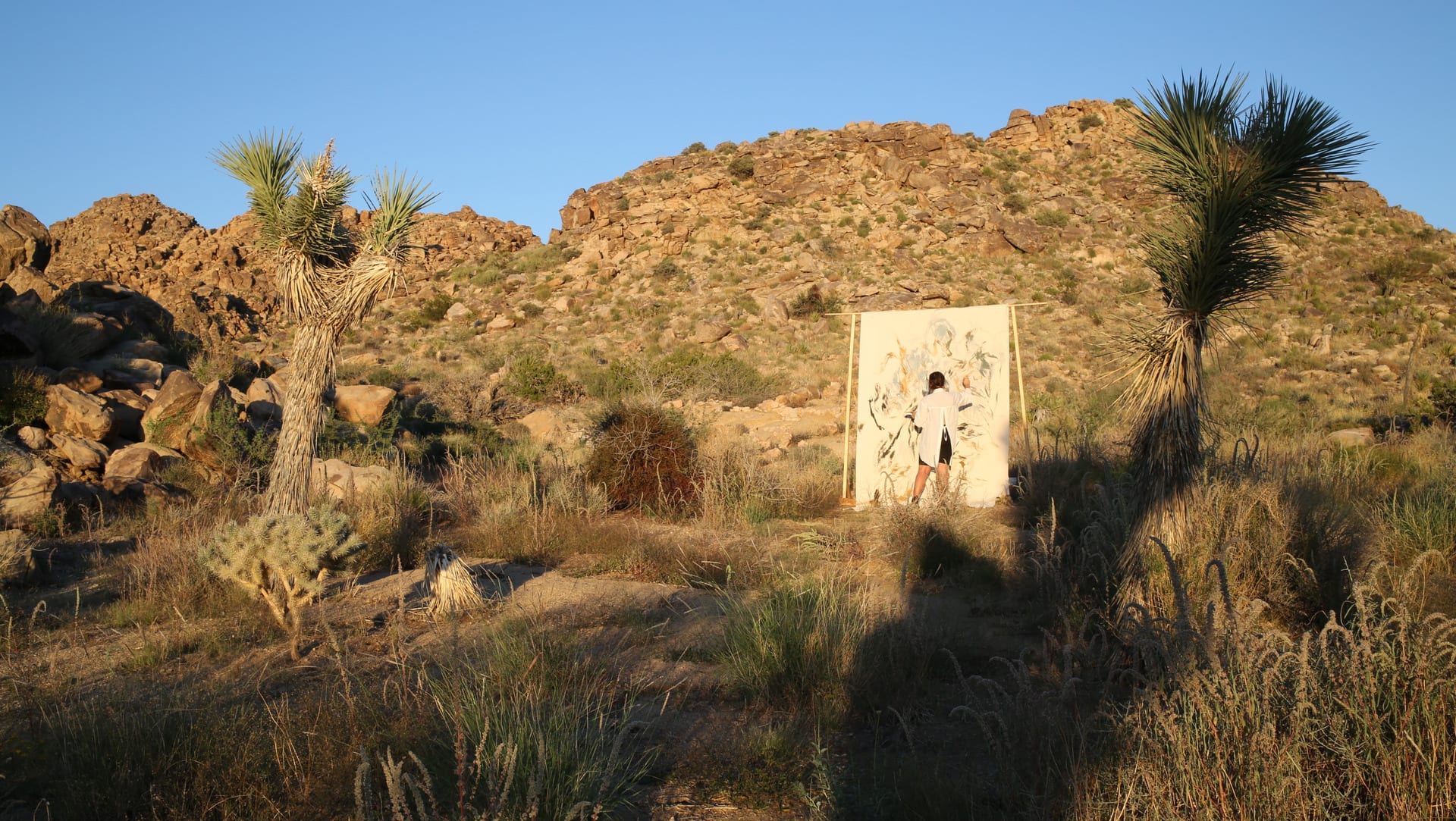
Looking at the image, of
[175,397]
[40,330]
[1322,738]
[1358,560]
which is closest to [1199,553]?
[1358,560]

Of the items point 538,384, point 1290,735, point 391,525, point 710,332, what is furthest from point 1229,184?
point 710,332

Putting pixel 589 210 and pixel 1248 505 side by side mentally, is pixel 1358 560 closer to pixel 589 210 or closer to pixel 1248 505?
pixel 1248 505

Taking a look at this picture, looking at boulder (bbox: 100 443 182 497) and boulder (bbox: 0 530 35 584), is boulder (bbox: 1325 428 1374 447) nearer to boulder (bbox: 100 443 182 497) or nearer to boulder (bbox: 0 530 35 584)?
A: boulder (bbox: 0 530 35 584)

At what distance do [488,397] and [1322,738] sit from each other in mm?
16312

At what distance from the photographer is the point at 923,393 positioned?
1061cm

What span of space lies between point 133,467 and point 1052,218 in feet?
104

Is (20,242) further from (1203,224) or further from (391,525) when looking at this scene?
(1203,224)

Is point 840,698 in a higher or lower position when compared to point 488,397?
lower

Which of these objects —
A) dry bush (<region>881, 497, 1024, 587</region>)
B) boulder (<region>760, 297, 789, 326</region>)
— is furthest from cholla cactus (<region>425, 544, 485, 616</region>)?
boulder (<region>760, 297, 789, 326</region>)

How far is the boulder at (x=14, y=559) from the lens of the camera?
21.4 feet

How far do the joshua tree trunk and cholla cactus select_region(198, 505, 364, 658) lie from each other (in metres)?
1.17

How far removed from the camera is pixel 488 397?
17.8 m

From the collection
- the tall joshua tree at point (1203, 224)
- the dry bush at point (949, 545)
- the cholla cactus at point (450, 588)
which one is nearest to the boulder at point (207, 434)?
the cholla cactus at point (450, 588)

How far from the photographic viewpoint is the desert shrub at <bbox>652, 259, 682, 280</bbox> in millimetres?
32844
